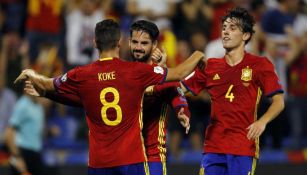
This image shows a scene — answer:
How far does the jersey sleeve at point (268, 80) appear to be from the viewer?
8883mm

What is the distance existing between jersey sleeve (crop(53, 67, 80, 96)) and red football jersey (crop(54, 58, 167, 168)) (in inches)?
6.3

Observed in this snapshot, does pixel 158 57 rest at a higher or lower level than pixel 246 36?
lower

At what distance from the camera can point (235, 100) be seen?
9.16 metres

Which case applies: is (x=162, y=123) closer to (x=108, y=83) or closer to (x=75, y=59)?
(x=108, y=83)

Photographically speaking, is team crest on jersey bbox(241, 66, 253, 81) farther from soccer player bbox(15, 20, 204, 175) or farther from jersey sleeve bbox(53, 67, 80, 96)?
jersey sleeve bbox(53, 67, 80, 96)

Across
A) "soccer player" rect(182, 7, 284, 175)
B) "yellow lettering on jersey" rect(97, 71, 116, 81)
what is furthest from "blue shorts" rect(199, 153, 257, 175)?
"yellow lettering on jersey" rect(97, 71, 116, 81)

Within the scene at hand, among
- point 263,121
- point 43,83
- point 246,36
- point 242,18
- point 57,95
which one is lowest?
point 263,121

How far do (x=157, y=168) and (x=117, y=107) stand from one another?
79 centimetres

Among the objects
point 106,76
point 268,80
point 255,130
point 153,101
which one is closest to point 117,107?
point 106,76

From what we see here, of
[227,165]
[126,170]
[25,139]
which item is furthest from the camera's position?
[25,139]

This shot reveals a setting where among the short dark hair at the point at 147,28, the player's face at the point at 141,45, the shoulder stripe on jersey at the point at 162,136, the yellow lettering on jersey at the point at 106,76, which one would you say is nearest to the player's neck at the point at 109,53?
the yellow lettering on jersey at the point at 106,76

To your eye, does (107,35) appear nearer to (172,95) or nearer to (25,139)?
(172,95)

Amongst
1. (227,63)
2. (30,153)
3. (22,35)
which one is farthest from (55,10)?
(227,63)

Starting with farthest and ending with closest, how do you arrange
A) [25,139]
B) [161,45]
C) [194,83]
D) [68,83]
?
[161,45] → [25,139] → [194,83] → [68,83]
